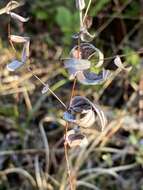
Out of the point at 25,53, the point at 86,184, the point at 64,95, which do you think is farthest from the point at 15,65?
the point at 64,95

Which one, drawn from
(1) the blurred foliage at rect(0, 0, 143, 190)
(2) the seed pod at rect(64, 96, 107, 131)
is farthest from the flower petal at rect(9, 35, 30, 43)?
(1) the blurred foliage at rect(0, 0, 143, 190)

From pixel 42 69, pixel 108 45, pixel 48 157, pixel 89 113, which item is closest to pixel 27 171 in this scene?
pixel 48 157

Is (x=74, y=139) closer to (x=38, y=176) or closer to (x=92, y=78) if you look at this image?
(x=92, y=78)

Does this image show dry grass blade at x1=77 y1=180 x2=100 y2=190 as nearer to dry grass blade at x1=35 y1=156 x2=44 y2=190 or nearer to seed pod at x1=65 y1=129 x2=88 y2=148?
dry grass blade at x1=35 y1=156 x2=44 y2=190

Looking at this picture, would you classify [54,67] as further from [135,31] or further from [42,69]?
[135,31]

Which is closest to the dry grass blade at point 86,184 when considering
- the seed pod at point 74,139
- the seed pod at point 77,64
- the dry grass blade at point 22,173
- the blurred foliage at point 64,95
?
the blurred foliage at point 64,95

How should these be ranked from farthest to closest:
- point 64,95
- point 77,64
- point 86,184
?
point 64,95
point 86,184
point 77,64
